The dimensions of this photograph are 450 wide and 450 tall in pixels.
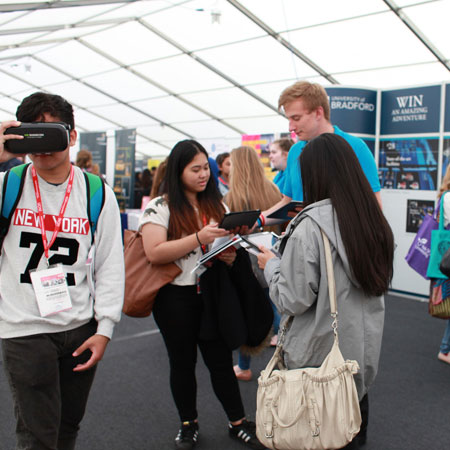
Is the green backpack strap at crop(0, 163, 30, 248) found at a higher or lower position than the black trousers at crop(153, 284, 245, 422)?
higher

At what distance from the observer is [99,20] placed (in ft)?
25.5

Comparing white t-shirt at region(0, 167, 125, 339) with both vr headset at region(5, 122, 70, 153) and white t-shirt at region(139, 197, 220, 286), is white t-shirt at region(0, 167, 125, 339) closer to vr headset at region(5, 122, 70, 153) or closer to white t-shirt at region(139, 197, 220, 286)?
vr headset at region(5, 122, 70, 153)

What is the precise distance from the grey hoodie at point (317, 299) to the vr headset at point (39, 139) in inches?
30.8

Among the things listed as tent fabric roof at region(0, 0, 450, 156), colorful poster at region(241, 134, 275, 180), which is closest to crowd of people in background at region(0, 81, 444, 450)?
tent fabric roof at region(0, 0, 450, 156)

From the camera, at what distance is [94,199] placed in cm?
158

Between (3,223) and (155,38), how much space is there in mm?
7932

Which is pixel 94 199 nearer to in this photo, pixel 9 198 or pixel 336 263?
pixel 9 198

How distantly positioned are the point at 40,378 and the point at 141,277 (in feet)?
2.80

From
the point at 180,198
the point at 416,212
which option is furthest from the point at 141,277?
the point at 416,212

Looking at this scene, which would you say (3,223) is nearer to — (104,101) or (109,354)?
(109,354)

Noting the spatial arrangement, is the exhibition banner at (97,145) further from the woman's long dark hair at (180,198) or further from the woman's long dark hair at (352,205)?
the woman's long dark hair at (352,205)

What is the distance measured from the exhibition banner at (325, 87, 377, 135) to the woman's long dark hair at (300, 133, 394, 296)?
4.40m

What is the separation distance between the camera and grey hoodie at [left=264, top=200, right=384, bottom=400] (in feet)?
5.02

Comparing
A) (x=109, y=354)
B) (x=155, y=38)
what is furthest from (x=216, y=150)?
(x=109, y=354)
